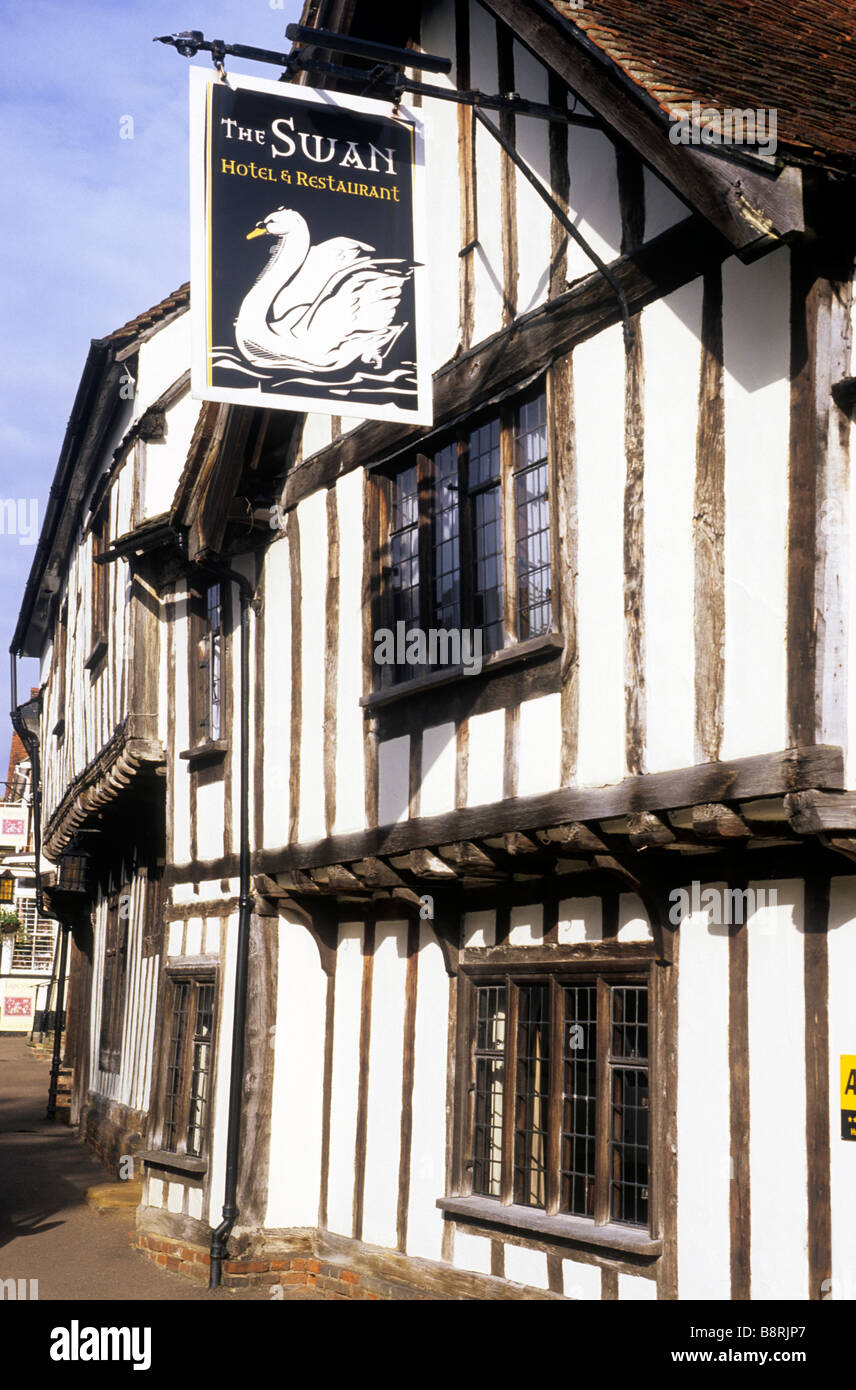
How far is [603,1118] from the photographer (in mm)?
7496

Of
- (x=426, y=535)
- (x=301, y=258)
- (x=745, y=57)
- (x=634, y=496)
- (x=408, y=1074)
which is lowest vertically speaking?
(x=408, y=1074)

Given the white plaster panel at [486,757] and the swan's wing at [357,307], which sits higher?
the swan's wing at [357,307]

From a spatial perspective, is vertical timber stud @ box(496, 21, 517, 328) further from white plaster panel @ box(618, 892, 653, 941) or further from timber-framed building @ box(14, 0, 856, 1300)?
white plaster panel @ box(618, 892, 653, 941)

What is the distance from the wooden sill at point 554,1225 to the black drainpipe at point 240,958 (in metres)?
2.11

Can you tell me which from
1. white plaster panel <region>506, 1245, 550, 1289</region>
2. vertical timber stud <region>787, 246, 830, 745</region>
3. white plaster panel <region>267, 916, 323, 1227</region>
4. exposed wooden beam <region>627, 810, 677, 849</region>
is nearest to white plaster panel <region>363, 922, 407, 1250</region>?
white plaster panel <region>267, 916, 323, 1227</region>

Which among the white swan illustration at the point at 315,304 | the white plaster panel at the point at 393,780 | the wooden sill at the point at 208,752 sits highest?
the white swan illustration at the point at 315,304

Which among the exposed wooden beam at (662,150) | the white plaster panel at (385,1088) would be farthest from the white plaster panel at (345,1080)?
the exposed wooden beam at (662,150)

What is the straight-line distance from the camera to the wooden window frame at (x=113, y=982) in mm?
17109

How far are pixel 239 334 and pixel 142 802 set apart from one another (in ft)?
28.7

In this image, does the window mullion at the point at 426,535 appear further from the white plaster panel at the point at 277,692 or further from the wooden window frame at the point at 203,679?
the wooden window frame at the point at 203,679

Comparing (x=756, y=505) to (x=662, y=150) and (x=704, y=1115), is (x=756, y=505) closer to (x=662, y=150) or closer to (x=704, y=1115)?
(x=662, y=150)

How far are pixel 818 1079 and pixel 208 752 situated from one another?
6439 millimetres

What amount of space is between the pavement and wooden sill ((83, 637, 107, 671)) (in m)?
5.56

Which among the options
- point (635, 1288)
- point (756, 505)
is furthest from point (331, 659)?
point (635, 1288)
